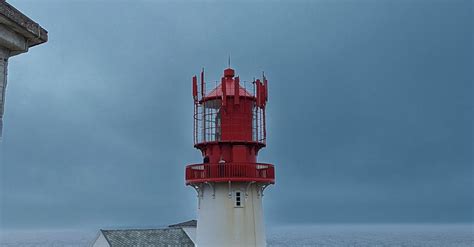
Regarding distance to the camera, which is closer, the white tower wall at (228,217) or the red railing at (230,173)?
the red railing at (230,173)

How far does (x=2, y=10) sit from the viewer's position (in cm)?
516

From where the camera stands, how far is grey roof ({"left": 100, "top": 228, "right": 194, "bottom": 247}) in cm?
2692

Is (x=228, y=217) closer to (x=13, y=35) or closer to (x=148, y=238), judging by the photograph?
(x=148, y=238)

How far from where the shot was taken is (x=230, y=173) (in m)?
20.4

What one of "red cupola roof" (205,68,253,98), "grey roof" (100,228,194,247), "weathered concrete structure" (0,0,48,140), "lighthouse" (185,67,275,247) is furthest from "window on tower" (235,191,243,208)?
"weathered concrete structure" (0,0,48,140)

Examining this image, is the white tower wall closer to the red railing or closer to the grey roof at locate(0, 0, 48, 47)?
the red railing

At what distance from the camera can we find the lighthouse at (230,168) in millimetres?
20453

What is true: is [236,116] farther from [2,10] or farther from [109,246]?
[2,10]

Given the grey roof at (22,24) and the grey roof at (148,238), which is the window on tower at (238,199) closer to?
the grey roof at (148,238)

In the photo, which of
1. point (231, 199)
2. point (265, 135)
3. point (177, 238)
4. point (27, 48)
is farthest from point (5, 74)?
point (177, 238)

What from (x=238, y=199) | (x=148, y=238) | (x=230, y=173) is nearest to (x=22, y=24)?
(x=230, y=173)

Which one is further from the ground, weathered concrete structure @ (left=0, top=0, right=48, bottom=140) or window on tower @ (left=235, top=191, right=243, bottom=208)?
weathered concrete structure @ (left=0, top=0, right=48, bottom=140)

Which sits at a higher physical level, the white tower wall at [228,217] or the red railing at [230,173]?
the red railing at [230,173]

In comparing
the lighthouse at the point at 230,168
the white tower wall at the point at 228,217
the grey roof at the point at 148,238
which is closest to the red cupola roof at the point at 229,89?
the lighthouse at the point at 230,168
